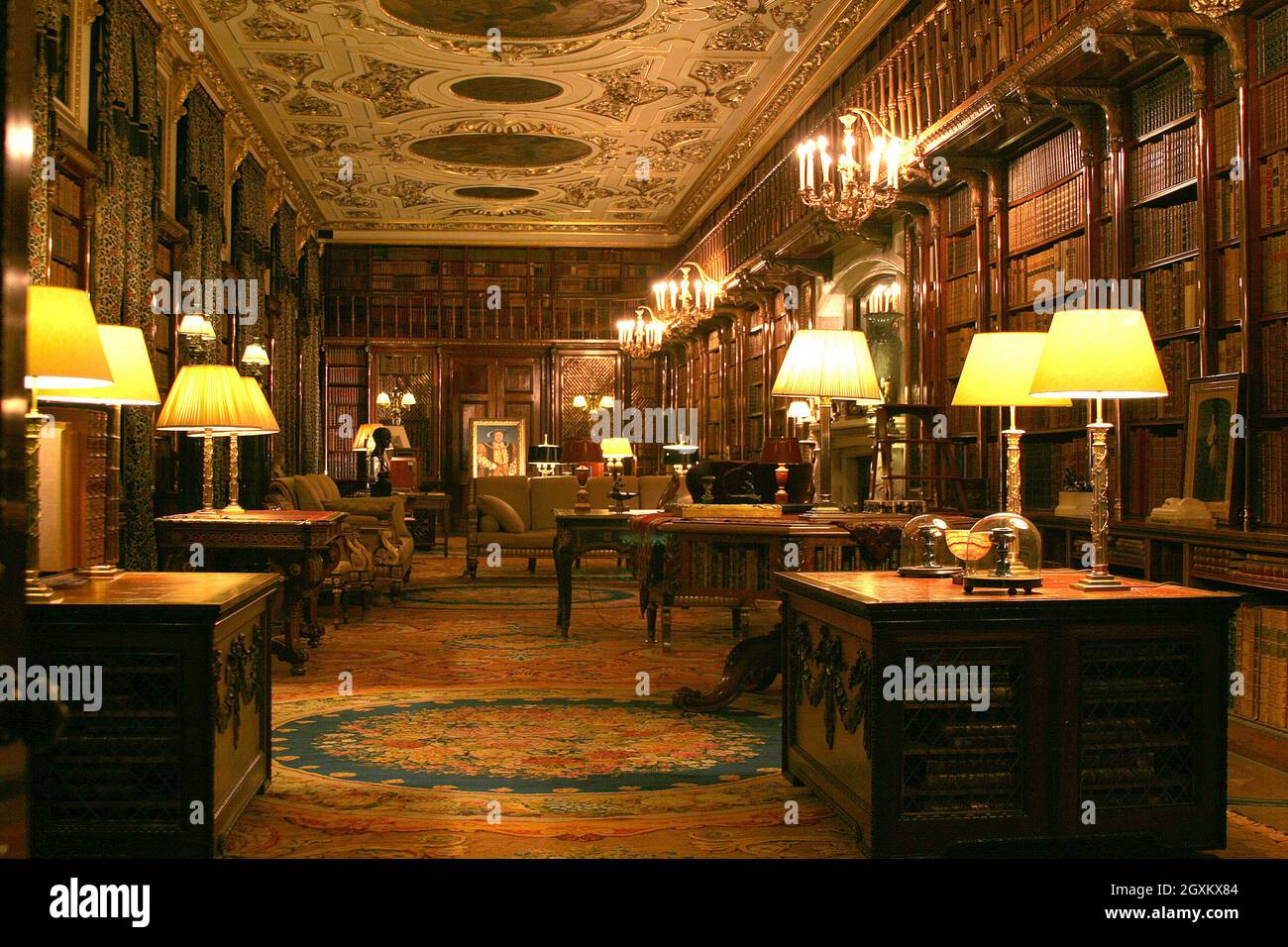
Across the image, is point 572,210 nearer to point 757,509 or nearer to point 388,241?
point 388,241

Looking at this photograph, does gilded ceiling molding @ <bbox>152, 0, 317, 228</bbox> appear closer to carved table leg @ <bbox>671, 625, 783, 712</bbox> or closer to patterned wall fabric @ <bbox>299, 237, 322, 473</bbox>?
patterned wall fabric @ <bbox>299, 237, 322, 473</bbox>

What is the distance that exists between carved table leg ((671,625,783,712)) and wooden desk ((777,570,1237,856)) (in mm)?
1845

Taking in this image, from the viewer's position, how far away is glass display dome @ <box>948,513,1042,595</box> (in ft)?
10.3

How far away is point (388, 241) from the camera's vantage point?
18.4 meters

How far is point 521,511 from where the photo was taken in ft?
37.4

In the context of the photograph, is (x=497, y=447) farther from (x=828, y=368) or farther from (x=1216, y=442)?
(x=1216, y=442)

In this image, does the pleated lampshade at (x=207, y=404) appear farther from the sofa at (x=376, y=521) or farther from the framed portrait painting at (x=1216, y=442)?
the framed portrait painting at (x=1216, y=442)

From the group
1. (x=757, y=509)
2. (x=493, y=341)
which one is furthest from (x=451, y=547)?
(x=757, y=509)

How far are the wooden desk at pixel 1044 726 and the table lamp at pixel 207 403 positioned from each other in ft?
12.4

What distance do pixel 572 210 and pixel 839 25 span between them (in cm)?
834

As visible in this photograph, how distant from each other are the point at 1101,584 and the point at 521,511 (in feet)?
28.1

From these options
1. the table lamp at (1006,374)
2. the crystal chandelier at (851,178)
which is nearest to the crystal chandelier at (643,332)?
the crystal chandelier at (851,178)

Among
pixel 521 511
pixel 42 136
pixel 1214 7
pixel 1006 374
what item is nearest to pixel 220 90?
pixel 521 511

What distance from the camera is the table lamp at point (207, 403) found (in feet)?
18.4
